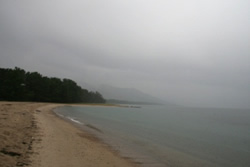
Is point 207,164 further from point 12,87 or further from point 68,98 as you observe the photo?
point 68,98

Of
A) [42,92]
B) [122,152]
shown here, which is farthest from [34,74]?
[122,152]

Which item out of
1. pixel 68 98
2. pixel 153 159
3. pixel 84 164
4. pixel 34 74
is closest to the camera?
pixel 84 164

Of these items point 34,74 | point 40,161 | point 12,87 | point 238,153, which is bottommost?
point 238,153

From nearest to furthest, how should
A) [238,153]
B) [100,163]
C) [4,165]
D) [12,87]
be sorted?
1. [4,165]
2. [100,163]
3. [238,153]
4. [12,87]

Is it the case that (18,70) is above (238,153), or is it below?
above

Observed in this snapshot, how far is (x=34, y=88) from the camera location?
80250mm

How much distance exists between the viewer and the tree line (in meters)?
65.7

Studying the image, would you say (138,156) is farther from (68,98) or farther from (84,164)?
(68,98)

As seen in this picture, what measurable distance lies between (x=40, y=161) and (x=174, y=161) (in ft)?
27.2

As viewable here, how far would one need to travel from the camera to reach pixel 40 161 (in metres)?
9.30

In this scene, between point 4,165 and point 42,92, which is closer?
point 4,165

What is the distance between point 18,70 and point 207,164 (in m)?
70.0

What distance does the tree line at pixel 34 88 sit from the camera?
6569 cm

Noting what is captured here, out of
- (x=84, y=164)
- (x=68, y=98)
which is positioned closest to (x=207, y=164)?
(x=84, y=164)
